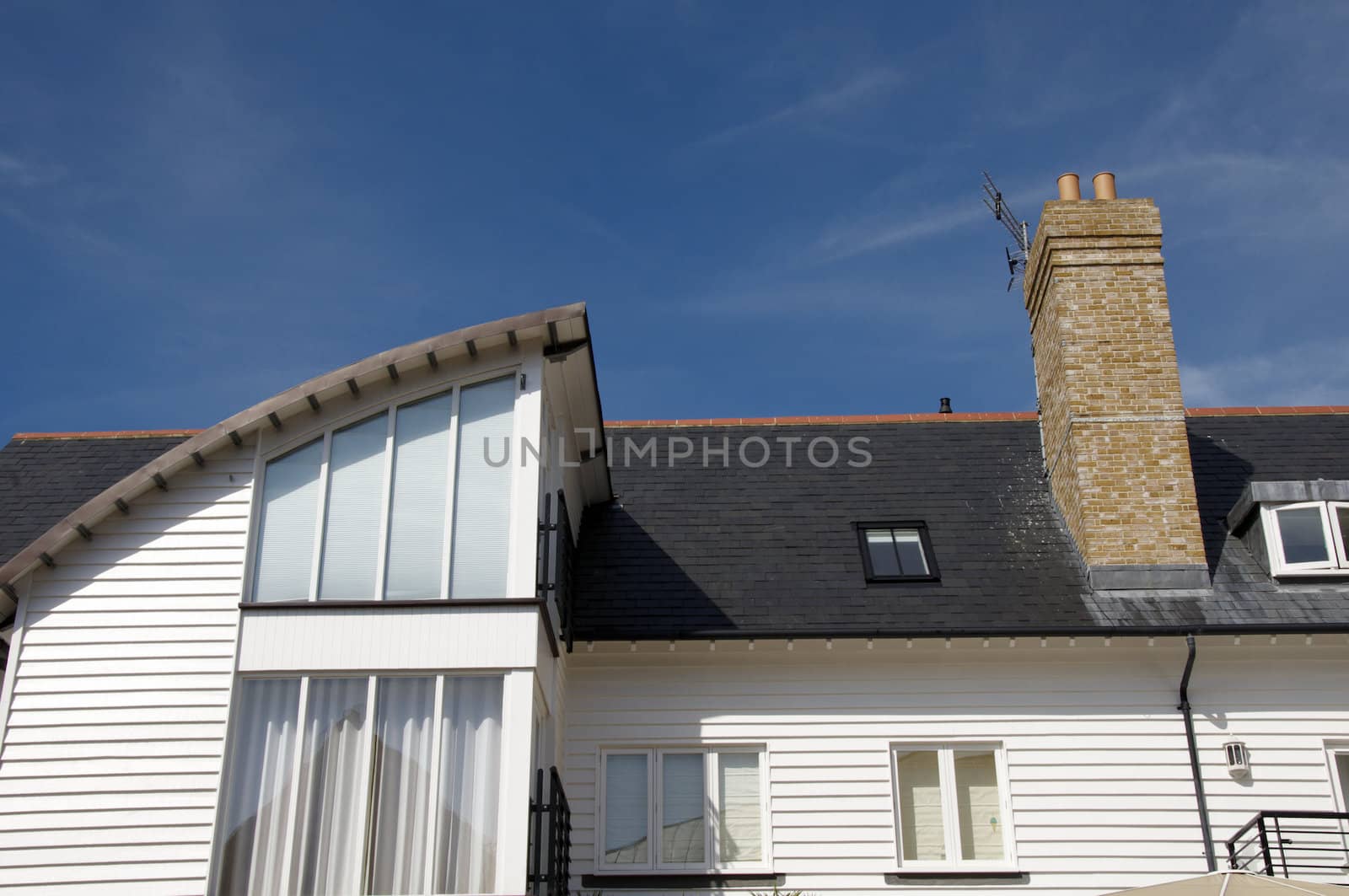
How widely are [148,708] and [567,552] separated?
4.21m

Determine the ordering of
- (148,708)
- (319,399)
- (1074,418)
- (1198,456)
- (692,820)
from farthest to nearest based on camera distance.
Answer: (1198,456) < (1074,418) < (692,820) < (319,399) < (148,708)

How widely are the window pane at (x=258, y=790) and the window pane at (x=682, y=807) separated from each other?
3742 mm

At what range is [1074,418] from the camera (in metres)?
14.7

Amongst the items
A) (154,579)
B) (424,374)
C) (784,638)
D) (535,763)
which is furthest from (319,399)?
(784,638)

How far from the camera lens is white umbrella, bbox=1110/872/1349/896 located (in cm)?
948

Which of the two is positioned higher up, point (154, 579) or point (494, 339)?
point (494, 339)

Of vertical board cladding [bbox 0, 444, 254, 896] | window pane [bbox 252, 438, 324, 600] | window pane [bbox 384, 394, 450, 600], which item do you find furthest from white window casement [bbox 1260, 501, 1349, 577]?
vertical board cladding [bbox 0, 444, 254, 896]

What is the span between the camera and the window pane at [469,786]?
10.3 meters

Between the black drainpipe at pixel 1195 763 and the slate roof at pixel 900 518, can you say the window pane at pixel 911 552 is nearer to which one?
the slate roof at pixel 900 518

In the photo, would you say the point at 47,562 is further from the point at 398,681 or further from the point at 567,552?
the point at 567,552

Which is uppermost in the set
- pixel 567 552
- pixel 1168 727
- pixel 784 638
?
pixel 567 552

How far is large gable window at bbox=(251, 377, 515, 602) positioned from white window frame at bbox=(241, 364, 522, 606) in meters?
0.01

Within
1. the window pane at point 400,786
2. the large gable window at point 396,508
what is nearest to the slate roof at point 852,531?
the large gable window at point 396,508

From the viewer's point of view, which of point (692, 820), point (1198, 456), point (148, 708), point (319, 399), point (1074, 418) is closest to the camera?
point (148, 708)
